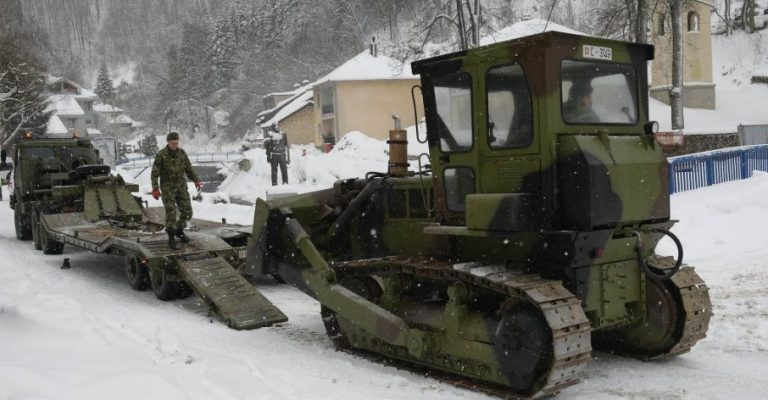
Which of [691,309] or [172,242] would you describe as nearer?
[691,309]

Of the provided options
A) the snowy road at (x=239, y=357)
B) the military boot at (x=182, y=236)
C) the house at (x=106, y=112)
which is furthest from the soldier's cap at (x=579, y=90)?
the house at (x=106, y=112)

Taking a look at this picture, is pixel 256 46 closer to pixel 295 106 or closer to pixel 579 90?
pixel 295 106

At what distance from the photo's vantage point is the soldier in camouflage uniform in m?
10.4

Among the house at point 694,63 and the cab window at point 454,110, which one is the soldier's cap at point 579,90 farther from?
the house at point 694,63

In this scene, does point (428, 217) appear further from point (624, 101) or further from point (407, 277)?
point (624, 101)

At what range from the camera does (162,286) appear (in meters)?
9.89

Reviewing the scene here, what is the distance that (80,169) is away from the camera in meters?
15.4

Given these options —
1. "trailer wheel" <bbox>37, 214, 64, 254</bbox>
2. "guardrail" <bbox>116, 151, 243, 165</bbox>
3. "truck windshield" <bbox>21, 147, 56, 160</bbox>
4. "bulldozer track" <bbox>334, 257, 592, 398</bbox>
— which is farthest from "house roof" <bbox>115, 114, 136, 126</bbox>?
"bulldozer track" <bbox>334, 257, 592, 398</bbox>

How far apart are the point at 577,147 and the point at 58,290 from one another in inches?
300

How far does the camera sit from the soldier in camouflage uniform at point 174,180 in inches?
408

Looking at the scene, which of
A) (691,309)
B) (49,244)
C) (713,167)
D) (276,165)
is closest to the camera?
(691,309)

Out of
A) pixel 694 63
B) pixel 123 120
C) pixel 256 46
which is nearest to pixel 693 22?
pixel 694 63

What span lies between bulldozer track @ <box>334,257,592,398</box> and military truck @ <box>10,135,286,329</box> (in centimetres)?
311

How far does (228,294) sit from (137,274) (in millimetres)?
2210
